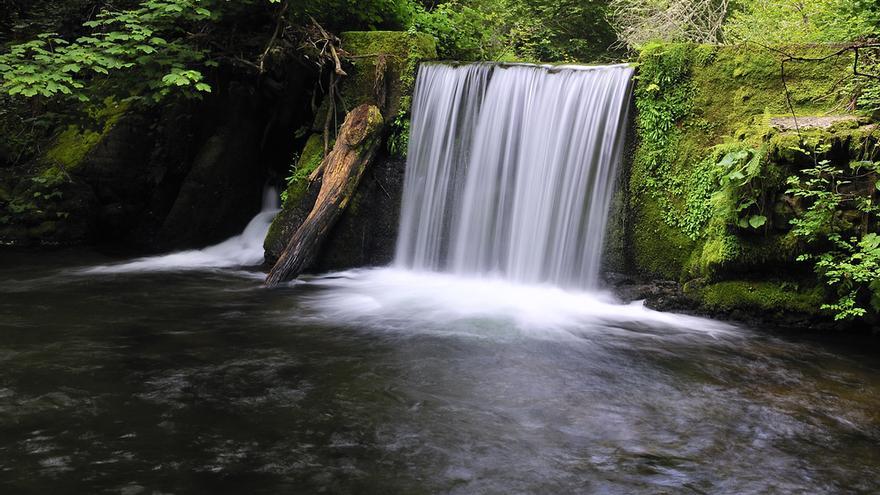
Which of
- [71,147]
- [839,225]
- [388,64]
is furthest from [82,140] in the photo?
[839,225]

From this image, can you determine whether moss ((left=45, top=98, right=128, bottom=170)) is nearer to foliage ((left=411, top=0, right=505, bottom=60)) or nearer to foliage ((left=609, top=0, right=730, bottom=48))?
foliage ((left=411, top=0, right=505, bottom=60))

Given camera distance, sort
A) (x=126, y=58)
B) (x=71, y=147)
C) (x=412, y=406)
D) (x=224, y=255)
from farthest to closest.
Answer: (x=71, y=147)
(x=224, y=255)
(x=126, y=58)
(x=412, y=406)

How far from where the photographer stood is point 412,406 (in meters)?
4.39

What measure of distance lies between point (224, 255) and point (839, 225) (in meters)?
8.44

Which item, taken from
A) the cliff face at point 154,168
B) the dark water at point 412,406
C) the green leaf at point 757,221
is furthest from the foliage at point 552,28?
the dark water at point 412,406

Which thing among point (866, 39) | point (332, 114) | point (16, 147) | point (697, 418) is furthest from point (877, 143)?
point (16, 147)

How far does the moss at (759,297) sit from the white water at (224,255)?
6.44 metres

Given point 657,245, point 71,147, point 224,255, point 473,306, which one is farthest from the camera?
point 71,147

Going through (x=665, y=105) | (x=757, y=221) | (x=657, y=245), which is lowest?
(x=657, y=245)

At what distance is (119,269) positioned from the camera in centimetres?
892

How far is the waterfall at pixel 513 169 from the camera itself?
7.93 meters

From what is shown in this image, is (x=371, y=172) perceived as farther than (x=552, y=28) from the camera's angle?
No

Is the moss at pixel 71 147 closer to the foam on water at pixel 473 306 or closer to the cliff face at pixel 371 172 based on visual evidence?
the cliff face at pixel 371 172

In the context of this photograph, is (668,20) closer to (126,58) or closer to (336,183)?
(336,183)
